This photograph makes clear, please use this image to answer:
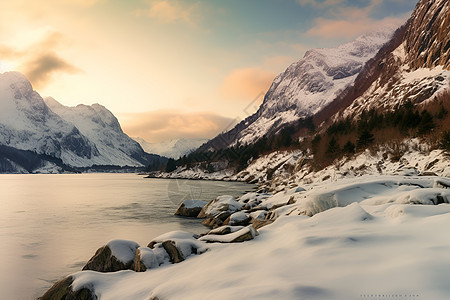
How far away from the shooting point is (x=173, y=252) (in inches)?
423

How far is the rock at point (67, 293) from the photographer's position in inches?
347

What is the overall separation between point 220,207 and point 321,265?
70.6 ft

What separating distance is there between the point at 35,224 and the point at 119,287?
23.2m

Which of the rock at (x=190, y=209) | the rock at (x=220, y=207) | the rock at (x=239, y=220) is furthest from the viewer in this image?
the rock at (x=190, y=209)

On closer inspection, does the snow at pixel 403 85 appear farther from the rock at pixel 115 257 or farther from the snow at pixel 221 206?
A: the rock at pixel 115 257

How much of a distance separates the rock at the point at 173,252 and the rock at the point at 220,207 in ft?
49.1

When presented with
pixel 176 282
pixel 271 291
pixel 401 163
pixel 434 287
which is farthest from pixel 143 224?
pixel 401 163

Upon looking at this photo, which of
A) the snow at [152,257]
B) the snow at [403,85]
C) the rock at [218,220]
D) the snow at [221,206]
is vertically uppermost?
the snow at [403,85]

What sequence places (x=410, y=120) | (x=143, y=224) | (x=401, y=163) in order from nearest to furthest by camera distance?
1. (x=143, y=224)
2. (x=401, y=163)
3. (x=410, y=120)

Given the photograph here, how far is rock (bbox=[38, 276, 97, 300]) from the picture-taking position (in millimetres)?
8805

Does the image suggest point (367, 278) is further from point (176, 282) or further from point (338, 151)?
point (338, 151)

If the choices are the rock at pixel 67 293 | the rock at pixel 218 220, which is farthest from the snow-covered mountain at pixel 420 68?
the rock at pixel 67 293

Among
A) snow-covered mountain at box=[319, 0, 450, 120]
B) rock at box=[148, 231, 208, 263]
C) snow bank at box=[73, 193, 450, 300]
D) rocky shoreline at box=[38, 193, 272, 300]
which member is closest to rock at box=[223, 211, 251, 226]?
rocky shoreline at box=[38, 193, 272, 300]

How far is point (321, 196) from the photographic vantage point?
1587 centimetres
